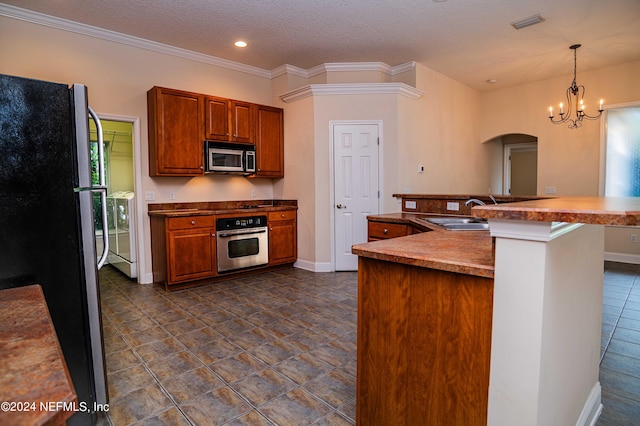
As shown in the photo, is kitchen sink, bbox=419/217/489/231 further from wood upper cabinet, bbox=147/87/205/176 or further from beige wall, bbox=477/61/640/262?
beige wall, bbox=477/61/640/262

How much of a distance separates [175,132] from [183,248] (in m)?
1.39

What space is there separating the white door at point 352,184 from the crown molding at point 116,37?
1.74 meters

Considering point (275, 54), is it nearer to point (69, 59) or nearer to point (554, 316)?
point (69, 59)

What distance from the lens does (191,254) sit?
4.10 meters

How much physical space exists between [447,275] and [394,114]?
388cm

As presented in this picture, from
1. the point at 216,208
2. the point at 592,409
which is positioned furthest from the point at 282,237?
the point at 592,409

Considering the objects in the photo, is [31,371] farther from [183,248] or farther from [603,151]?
[603,151]

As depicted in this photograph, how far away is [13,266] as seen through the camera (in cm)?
145

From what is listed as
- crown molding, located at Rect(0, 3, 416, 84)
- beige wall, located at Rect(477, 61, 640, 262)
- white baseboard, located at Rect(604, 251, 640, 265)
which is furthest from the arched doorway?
crown molding, located at Rect(0, 3, 416, 84)

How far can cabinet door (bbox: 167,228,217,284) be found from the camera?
13.0ft

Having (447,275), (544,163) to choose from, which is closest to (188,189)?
(447,275)

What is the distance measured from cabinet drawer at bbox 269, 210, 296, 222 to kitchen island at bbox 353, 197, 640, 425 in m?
3.31

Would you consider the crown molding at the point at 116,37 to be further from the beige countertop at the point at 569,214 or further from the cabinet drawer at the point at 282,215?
the beige countertop at the point at 569,214

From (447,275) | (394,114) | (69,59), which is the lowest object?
(447,275)
